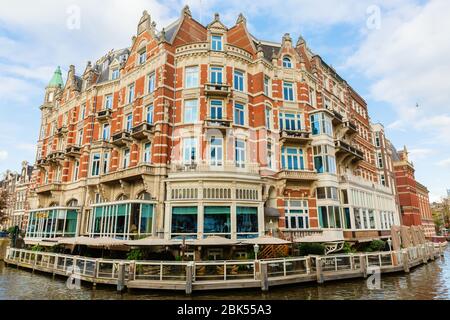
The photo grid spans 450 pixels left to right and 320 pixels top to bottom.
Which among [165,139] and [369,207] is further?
[369,207]

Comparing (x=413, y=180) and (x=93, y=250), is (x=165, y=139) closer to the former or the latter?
(x=93, y=250)

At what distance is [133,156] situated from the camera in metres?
26.1

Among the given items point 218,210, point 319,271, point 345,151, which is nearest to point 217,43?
point 218,210

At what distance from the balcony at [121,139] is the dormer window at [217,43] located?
11.4 meters

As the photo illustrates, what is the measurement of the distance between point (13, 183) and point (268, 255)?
68.3 metres

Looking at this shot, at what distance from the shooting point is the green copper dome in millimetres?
48531

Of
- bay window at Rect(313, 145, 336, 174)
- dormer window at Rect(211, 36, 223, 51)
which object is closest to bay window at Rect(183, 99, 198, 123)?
dormer window at Rect(211, 36, 223, 51)

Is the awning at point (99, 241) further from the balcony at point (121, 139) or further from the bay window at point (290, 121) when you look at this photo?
the bay window at point (290, 121)

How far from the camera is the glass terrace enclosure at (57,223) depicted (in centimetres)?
2928

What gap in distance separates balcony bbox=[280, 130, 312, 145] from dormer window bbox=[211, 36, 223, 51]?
983 centimetres

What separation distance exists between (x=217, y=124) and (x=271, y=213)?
8.70 meters

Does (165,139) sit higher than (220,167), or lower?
higher
